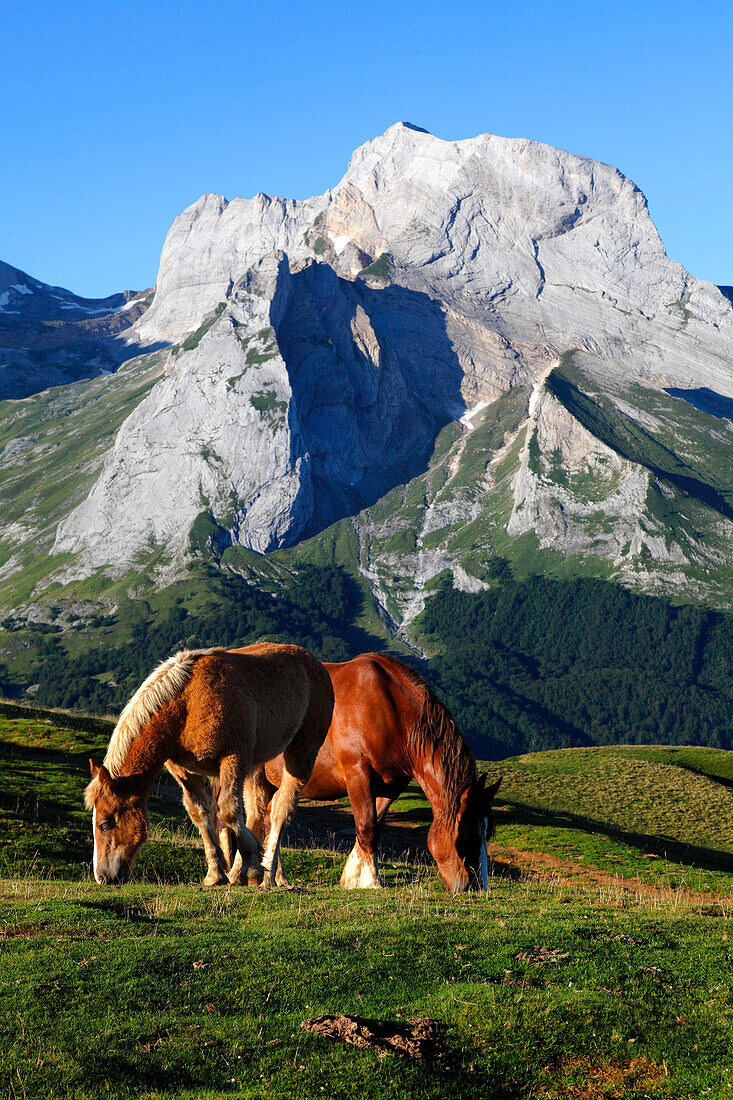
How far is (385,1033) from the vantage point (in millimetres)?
9906

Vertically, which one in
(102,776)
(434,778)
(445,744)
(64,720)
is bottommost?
(64,720)

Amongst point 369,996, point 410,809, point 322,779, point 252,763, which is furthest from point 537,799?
point 369,996

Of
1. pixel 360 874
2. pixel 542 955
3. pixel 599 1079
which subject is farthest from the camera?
pixel 360 874

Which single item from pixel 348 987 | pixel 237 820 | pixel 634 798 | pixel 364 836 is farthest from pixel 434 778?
pixel 634 798

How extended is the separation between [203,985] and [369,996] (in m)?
2.22

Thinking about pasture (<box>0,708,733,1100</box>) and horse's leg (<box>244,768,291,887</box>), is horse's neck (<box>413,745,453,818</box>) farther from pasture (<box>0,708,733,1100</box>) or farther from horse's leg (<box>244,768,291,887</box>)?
horse's leg (<box>244,768,291,887</box>)

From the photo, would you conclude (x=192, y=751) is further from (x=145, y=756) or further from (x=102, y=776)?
(x=102, y=776)

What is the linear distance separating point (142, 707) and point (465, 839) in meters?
7.51

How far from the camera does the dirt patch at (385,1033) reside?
9.55 metres

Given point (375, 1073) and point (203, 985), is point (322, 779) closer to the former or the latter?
point (203, 985)

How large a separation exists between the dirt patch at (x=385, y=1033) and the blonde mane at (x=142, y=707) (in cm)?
725

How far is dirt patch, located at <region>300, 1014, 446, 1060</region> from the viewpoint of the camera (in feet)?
31.3

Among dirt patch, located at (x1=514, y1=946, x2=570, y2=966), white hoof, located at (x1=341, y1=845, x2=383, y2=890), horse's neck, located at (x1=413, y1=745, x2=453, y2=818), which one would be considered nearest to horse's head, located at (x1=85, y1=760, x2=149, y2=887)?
Answer: white hoof, located at (x1=341, y1=845, x2=383, y2=890)

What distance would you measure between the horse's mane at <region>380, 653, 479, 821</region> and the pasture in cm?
239
